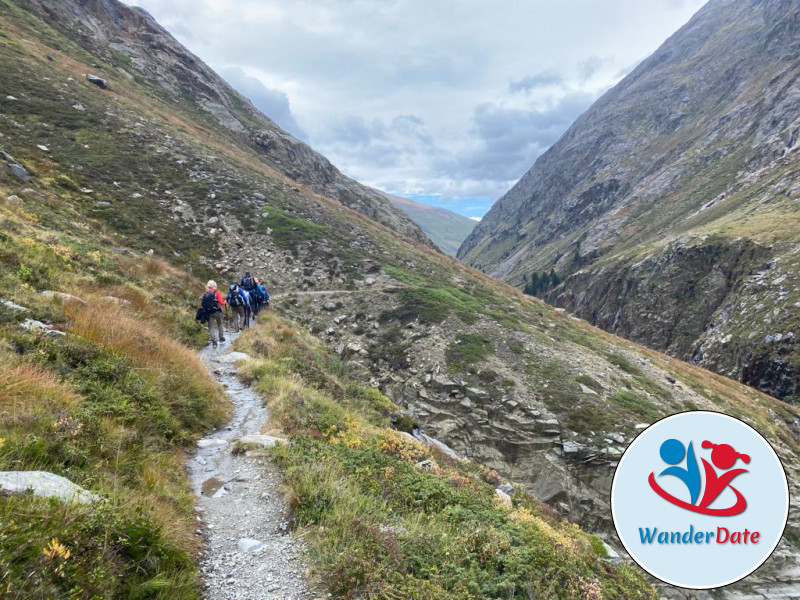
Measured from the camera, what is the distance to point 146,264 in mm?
17656

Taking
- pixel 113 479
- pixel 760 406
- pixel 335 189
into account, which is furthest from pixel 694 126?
pixel 113 479

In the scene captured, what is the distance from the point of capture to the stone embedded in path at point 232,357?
1285 cm

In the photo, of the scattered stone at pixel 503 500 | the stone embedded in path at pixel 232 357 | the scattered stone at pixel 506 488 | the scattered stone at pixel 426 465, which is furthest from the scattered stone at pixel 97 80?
the scattered stone at pixel 503 500

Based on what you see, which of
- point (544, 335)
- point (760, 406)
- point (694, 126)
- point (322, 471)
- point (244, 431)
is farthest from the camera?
point (694, 126)

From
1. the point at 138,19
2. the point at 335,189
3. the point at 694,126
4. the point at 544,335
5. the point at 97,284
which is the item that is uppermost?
the point at 694,126

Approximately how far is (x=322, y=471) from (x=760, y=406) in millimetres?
31438

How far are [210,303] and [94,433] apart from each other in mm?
9801

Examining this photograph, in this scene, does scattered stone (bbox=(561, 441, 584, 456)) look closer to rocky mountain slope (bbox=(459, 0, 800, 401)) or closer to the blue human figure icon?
the blue human figure icon

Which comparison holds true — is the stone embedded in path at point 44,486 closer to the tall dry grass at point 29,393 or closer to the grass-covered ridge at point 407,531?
the tall dry grass at point 29,393

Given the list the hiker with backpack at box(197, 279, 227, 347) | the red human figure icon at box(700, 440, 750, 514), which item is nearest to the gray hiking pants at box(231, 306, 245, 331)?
the hiker with backpack at box(197, 279, 227, 347)

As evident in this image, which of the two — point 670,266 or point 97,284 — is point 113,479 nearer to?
point 97,284

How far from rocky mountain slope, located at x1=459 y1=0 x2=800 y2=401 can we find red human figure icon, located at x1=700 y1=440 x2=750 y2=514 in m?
40.7

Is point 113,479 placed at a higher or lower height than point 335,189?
lower

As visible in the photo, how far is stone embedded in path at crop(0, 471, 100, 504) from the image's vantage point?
322cm
